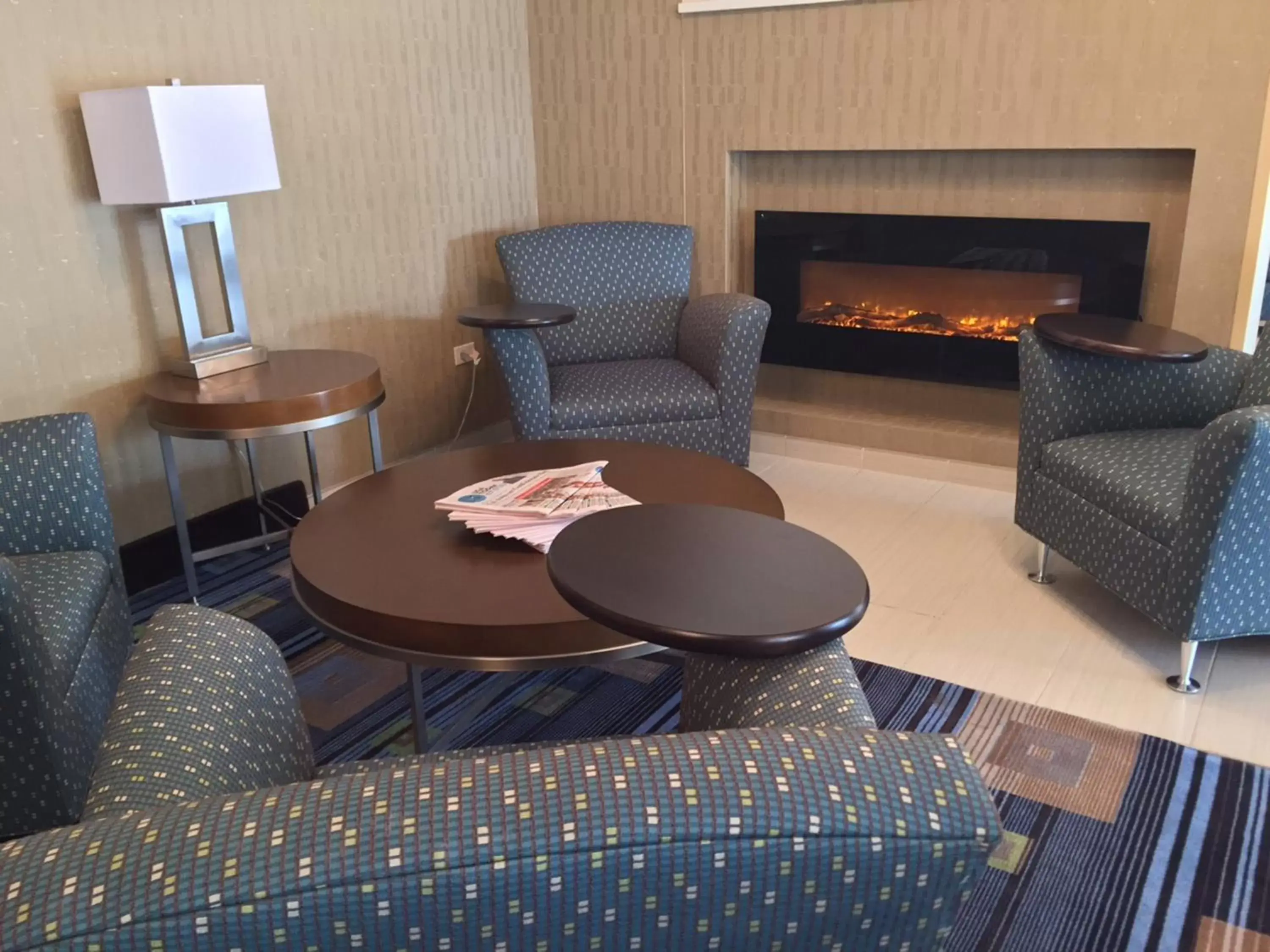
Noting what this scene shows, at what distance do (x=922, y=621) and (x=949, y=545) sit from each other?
0.50 metres

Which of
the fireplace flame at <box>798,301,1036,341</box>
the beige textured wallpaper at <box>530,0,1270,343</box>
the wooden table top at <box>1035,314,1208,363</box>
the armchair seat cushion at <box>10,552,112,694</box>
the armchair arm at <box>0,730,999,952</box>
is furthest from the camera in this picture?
the fireplace flame at <box>798,301,1036,341</box>

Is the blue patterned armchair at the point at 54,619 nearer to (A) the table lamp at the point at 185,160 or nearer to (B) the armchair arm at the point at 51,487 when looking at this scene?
(B) the armchair arm at the point at 51,487

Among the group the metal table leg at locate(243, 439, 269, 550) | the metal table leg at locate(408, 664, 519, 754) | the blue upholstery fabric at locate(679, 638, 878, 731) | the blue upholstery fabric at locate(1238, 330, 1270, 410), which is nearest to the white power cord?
the metal table leg at locate(243, 439, 269, 550)

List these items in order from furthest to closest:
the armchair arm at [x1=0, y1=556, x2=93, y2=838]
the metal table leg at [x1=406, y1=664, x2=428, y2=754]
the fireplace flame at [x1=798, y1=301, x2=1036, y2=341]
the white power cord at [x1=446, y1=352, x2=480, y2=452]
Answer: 1. the white power cord at [x1=446, y1=352, x2=480, y2=452]
2. the fireplace flame at [x1=798, y1=301, x2=1036, y2=341]
3. the metal table leg at [x1=406, y1=664, x2=428, y2=754]
4. the armchair arm at [x1=0, y1=556, x2=93, y2=838]

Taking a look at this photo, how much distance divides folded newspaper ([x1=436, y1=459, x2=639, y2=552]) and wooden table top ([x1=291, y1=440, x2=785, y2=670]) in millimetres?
30

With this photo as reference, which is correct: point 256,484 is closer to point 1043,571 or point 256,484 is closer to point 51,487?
point 51,487

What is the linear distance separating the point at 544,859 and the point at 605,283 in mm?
3091

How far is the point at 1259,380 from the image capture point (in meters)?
2.39

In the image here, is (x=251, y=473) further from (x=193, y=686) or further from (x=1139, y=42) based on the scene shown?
(x=1139, y=42)

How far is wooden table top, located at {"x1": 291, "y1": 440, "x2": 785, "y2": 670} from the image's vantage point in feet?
4.86

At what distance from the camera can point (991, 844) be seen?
644 mm

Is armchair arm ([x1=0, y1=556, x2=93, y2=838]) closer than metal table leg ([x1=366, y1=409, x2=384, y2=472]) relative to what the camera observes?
Yes

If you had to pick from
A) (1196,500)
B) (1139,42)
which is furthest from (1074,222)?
(1196,500)

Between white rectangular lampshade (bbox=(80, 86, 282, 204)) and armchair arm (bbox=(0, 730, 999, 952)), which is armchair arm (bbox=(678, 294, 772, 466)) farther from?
armchair arm (bbox=(0, 730, 999, 952))
